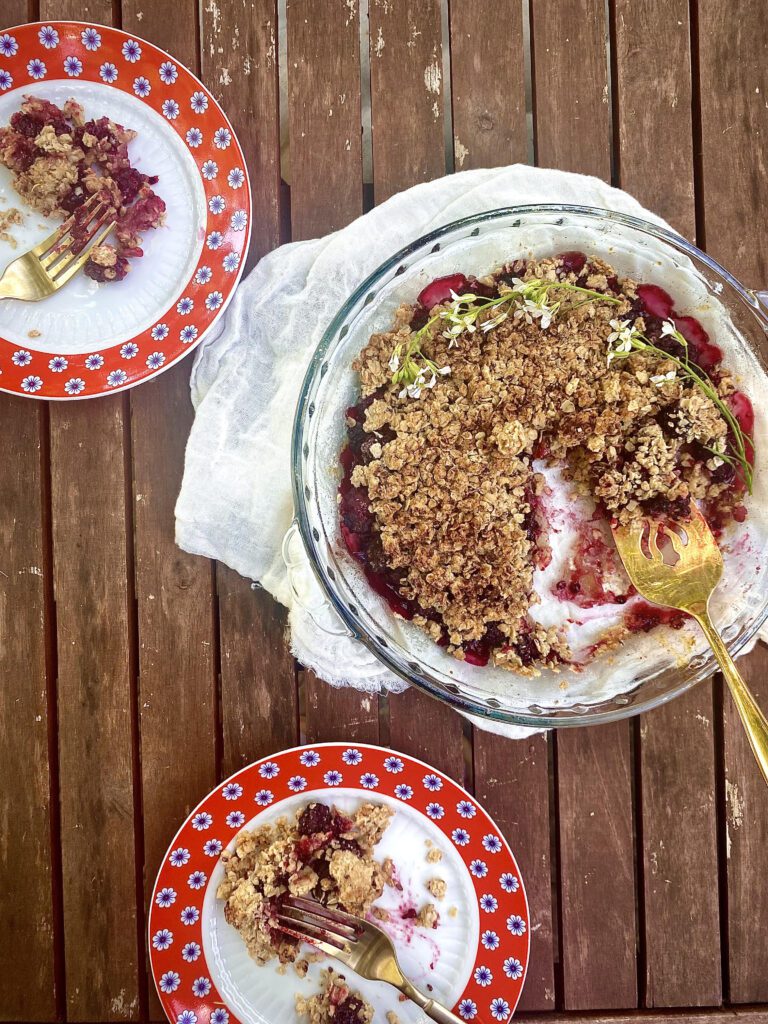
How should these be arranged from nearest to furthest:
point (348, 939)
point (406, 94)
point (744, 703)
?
point (744, 703)
point (348, 939)
point (406, 94)

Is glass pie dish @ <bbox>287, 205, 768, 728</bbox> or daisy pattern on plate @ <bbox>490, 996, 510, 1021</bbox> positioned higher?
glass pie dish @ <bbox>287, 205, 768, 728</bbox>

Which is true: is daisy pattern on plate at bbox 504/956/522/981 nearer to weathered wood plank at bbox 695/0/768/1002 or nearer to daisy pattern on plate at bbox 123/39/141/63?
weathered wood plank at bbox 695/0/768/1002

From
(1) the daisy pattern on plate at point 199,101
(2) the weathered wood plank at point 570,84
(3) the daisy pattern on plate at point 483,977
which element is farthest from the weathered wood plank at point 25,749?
(2) the weathered wood plank at point 570,84

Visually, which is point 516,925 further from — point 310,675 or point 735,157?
point 735,157

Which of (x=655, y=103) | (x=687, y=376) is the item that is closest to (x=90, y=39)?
(x=655, y=103)

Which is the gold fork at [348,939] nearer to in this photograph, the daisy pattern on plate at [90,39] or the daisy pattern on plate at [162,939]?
the daisy pattern on plate at [162,939]

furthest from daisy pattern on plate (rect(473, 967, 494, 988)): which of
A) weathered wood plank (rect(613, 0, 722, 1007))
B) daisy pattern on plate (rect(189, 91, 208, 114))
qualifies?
daisy pattern on plate (rect(189, 91, 208, 114))
